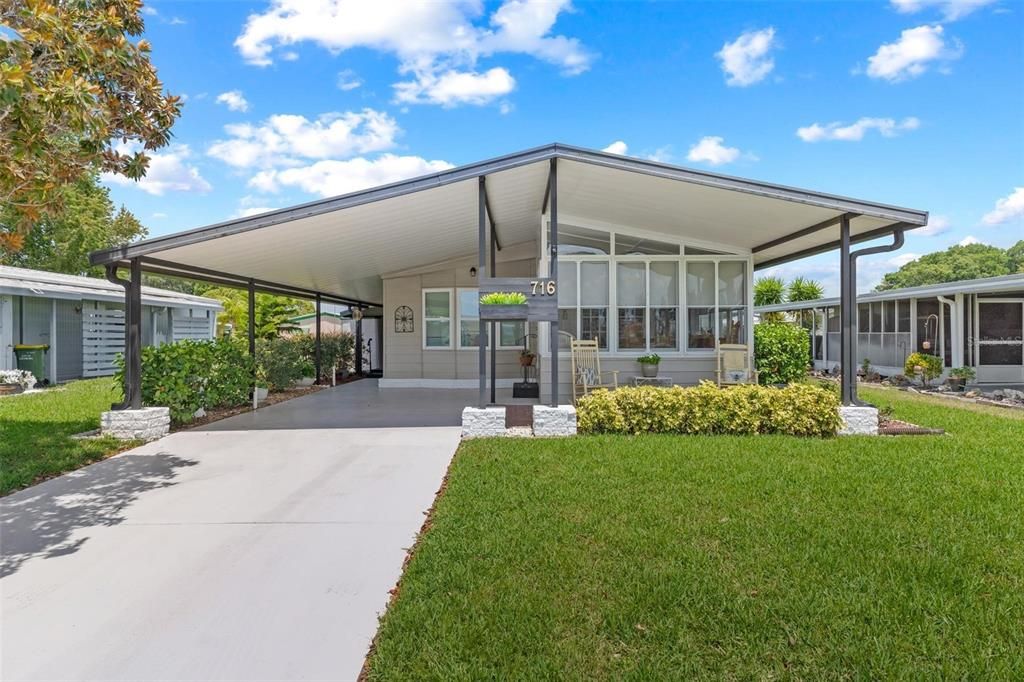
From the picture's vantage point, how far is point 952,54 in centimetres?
1016

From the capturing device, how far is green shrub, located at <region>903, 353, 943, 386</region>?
1136 centimetres

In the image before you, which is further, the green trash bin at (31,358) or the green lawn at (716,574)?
the green trash bin at (31,358)

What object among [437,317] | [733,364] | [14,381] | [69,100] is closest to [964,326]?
[733,364]

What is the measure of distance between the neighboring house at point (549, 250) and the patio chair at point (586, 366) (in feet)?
1.12

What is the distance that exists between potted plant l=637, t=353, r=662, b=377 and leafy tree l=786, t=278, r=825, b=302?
14.0 m

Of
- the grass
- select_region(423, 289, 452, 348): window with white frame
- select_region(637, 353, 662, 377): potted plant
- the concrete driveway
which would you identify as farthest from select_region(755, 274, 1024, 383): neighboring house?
the grass

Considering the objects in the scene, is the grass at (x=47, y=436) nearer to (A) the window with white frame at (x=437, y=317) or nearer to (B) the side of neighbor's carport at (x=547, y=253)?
(B) the side of neighbor's carport at (x=547, y=253)

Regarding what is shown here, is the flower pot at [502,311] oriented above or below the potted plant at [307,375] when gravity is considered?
above

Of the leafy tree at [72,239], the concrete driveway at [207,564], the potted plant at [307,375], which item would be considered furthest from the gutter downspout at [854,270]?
the leafy tree at [72,239]

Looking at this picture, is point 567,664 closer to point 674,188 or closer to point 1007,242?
point 674,188

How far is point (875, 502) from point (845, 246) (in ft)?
12.0

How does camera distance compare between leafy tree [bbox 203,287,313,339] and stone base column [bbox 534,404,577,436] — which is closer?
stone base column [bbox 534,404,577,436]

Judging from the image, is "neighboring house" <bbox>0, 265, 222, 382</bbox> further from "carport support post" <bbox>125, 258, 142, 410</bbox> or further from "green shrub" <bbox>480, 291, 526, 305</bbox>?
"green shrub" <bbox>480, 291, 526, 305</bbox>

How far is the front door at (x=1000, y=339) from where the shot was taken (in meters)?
11.6
